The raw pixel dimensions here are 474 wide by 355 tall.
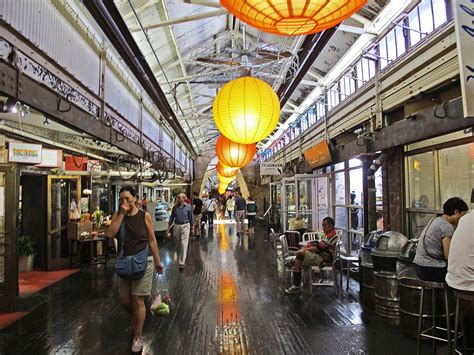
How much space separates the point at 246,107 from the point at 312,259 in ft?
8.73

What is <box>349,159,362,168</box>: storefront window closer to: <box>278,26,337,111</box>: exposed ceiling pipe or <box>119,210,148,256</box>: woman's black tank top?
<box>278,26,337,111</box>: exposed ceiling pipe

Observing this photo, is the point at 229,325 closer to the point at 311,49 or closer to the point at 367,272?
the point at 367,272

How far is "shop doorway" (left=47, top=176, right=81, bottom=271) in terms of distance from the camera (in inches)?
304

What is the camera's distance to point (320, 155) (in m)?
8.62

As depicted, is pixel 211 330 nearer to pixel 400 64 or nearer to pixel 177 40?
pixel 400 64

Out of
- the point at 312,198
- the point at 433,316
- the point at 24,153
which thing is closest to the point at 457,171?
the point at 433,316

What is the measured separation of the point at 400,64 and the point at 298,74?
2070 mm

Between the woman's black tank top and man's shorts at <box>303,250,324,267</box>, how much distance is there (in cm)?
293

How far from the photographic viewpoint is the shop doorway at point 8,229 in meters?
5.08

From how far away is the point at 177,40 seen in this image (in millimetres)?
8586

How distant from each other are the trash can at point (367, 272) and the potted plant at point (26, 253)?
615 cm

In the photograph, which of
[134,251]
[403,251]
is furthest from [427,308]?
[134,251]

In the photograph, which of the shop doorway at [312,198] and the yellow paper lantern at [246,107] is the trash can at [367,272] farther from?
the shop doorway at [312,198]

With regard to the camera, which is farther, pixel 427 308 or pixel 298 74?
pixel 298 74
